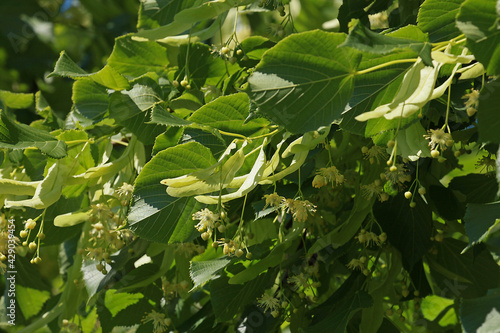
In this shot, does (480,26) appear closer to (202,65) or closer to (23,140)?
(202,65)

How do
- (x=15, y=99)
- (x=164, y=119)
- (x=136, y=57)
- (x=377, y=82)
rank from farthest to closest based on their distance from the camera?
(x=15, y=99) → (x=136, y=57) → (x=164, y=119) → (x=377, y=82)

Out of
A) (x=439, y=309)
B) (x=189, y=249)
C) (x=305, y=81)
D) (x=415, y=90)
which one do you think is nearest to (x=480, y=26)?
(x=415, y=90)

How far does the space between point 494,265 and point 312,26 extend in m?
1.15

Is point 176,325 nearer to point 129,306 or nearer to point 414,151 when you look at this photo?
point 129,306

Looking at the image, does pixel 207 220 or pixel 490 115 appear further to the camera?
pixel 207 220

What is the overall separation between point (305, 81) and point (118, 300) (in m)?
0.74

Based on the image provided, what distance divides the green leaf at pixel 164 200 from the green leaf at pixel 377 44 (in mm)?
342

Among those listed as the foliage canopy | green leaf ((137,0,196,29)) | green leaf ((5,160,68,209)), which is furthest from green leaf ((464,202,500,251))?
green leaf ((137,0,196,29))

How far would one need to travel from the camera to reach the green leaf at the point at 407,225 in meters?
1.06

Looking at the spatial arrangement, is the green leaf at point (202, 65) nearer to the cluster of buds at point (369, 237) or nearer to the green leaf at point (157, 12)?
the green leaf at point (157, 12)

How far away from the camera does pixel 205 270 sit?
3.21 feet

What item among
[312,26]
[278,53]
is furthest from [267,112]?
[312,26]

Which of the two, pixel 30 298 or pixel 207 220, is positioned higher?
pixel 207 220

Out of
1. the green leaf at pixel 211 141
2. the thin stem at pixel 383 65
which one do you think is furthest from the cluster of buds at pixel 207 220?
the thin stem at pixel 383 65
